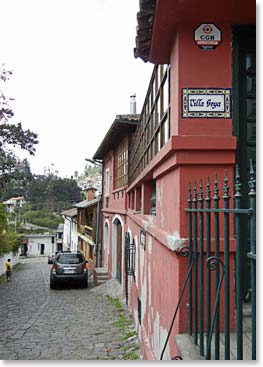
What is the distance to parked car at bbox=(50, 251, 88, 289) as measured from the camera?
47.6ft

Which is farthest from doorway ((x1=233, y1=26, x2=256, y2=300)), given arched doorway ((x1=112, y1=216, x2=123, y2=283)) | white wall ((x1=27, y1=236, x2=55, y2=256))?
white wall ((x1=27, y1=236, x2=55, y2=256))

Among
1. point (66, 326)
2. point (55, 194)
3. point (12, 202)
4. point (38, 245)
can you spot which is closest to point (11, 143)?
point (66, 326)

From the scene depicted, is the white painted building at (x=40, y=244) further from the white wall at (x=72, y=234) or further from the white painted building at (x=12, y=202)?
the white wall at (x=72, y=234)

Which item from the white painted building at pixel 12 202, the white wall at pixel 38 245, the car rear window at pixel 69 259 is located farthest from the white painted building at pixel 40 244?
the car rear window at pixel 69 259

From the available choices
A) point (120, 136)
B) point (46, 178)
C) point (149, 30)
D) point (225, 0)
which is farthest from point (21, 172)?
point (46, 178)

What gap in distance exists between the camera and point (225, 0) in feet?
9.06

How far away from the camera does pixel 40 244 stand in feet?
174

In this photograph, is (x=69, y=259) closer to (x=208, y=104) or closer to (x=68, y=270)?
(x=68, y=270)

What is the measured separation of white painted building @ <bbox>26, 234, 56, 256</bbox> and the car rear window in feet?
123

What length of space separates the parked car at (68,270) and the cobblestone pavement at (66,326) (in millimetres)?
636

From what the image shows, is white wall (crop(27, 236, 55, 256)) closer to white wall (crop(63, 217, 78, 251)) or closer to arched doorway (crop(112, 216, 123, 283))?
white wall (crop(63, 217, 78, 251))

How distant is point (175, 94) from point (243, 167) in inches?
33.5

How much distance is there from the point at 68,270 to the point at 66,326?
239 inches

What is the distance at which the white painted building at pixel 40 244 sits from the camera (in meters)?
51.6
